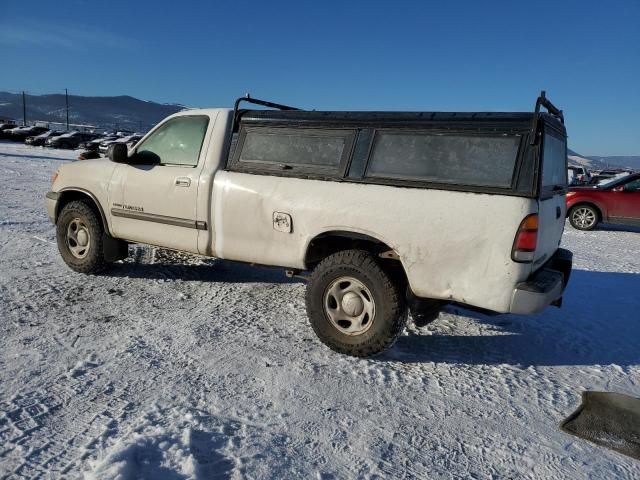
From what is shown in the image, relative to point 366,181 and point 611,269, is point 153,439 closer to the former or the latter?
point 366,181

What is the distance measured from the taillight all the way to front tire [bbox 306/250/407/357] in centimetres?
89

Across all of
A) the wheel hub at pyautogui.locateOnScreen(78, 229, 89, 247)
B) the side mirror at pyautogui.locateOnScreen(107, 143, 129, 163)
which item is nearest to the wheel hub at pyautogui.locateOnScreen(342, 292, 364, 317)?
the side mirror at pyautogui.locateOnScreen(107, 143, 129, 163)

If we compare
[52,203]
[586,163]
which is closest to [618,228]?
[52,203]

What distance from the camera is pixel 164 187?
4598 millimetres

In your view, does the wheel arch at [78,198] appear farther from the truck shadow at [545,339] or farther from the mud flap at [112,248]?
the truck shadow at [545,339]

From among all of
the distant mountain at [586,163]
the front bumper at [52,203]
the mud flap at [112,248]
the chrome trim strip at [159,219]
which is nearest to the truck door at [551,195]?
the chrome trim strip at [159,219]

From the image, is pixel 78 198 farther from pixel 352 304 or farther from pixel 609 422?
pixel 609 422

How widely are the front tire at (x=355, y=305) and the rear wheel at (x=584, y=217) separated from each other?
977cm

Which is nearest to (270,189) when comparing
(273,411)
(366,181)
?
(366,181)

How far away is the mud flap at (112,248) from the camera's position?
16.8 ft

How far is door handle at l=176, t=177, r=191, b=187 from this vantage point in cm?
444

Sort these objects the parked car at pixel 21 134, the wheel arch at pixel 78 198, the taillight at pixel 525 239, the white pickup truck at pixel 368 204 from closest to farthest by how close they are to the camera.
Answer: the taillight at pixel 525 239, the white pickup truck at pixel 368 204, the wheel arch at pixel 78 198, the parked car at pixel 21 134

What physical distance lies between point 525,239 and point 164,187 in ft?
11.1

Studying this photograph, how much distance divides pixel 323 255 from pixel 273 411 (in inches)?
61.6
